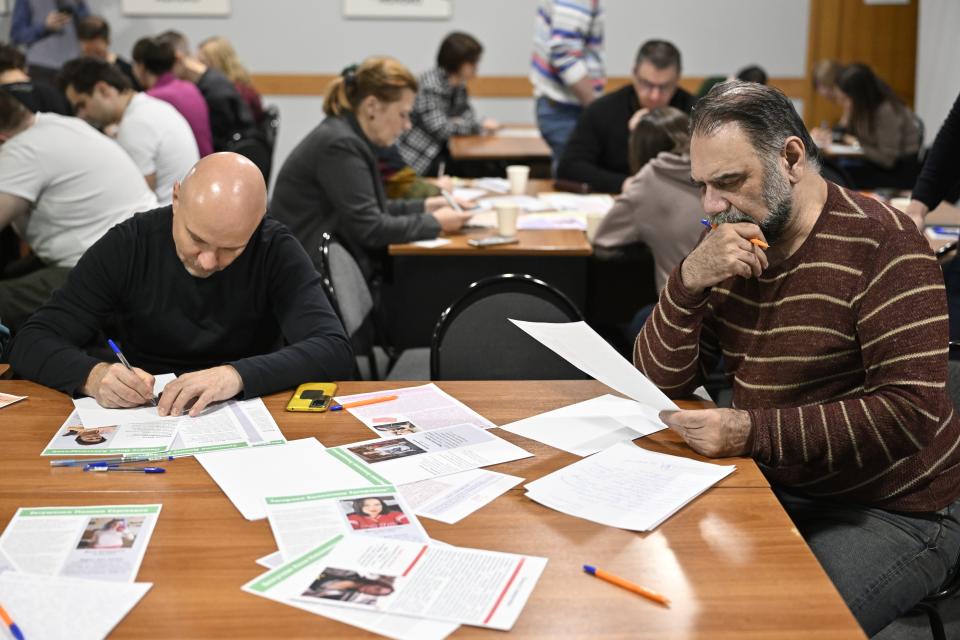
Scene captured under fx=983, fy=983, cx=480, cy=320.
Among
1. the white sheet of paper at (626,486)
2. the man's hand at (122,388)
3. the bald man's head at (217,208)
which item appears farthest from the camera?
the bald man's head at (217,208)

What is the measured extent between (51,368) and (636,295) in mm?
2635

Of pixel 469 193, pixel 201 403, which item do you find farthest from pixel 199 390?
pixel 469 193

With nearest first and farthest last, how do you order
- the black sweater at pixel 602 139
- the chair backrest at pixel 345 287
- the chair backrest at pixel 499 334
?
the chair backrest at pixel 499 334 < the chair backrest at pixel 345 287 < the black sweater at pixel 602 139

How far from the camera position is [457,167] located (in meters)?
6.36

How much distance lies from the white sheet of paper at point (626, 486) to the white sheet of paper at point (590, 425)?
0.06m

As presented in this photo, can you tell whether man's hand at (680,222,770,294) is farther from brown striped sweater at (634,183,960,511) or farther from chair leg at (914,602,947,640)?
chair leg at (914,602,947,640)

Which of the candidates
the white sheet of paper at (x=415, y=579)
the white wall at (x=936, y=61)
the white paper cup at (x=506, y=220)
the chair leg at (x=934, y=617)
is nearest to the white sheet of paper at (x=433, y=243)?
the white paper cup at (x=506, y=220)

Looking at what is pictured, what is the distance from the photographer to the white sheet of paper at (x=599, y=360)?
5.56ft

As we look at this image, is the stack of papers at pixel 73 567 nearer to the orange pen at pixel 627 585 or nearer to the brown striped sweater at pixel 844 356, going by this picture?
the orange pen at pixel 627 585

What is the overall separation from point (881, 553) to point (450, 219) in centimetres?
228

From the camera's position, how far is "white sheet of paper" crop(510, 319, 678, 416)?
5.56 ft

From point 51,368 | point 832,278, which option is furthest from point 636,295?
point 51,368

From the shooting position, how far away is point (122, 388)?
1900 mm

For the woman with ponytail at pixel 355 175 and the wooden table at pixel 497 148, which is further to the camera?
the wooden table at pixel 497 148
